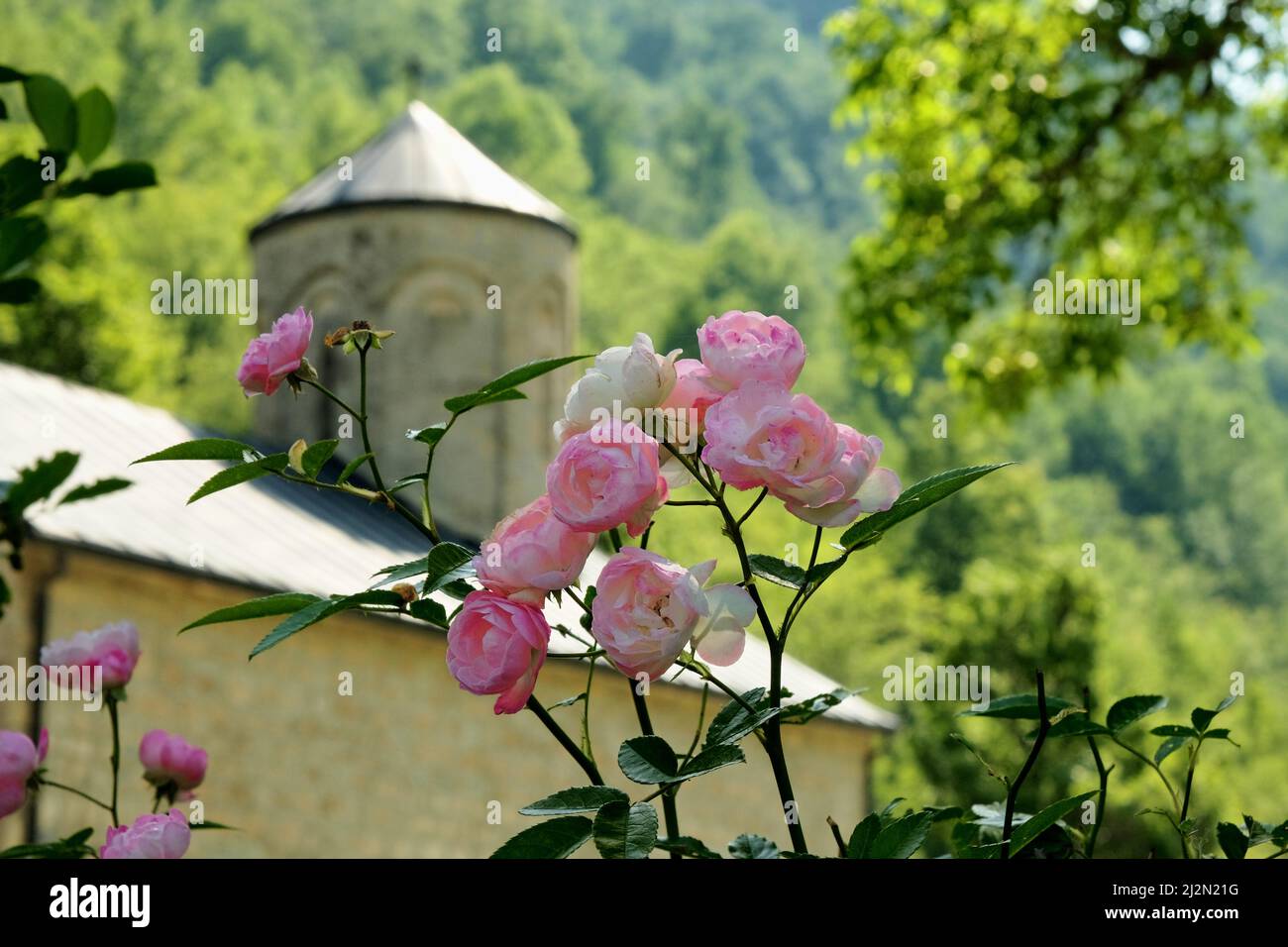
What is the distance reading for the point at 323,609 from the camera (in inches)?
44.8

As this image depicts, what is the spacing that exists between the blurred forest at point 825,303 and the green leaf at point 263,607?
0.37 metres

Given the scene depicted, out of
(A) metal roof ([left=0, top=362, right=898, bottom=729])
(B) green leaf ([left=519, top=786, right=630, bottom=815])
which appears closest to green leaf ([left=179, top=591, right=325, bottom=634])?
(B) green leaf ([left=519, top=786, right=630, bottom=815])

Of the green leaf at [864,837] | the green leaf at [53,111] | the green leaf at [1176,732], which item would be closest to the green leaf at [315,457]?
the green leaf at [864,837]

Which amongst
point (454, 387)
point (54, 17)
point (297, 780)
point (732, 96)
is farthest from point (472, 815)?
point (732, 96)

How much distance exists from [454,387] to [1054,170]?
312 inches

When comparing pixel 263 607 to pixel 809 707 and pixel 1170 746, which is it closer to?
pixel 809 707

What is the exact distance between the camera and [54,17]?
58.6 m

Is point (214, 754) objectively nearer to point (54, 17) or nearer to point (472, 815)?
point (472, 815)

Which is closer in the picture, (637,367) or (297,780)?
(637,367)

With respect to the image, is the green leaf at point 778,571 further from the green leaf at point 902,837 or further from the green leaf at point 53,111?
the green leaf at point 53,111

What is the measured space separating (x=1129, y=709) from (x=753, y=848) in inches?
14.0

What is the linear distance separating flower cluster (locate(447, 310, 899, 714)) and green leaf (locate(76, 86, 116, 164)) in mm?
1356

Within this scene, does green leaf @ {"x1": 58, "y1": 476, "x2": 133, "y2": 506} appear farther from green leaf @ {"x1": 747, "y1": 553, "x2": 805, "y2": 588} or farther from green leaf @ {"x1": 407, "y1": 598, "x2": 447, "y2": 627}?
green leaf @ {"x1": 747, "y1": 553, "x2": 805, "y2": 588}

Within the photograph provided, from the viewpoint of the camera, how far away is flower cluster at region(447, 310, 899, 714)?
1.09 metres
